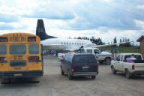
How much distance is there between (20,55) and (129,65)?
7255mm

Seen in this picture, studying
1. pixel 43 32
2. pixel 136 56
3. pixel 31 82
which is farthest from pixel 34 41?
pixel 43 32

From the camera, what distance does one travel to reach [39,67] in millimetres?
15461

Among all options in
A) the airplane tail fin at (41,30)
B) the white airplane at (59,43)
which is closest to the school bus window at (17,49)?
the white airplane at (59,43)

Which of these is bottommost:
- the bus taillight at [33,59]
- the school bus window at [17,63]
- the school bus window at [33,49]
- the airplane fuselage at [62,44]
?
the school bus window at [17,63]

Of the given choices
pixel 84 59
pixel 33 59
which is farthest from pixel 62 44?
pixel 33 59

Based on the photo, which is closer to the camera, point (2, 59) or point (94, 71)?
point (2, 59)

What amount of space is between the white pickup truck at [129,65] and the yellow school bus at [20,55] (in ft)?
20.3

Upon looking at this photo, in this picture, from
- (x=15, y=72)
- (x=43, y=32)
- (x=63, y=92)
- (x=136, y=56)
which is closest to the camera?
(x=63, y=92)

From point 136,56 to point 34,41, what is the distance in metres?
8.79

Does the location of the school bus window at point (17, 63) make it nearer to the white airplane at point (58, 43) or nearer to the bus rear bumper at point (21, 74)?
the bus rear bumper at point (21, 74)

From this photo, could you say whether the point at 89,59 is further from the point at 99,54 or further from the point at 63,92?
the point at 99,54

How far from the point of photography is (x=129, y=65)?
18328mm

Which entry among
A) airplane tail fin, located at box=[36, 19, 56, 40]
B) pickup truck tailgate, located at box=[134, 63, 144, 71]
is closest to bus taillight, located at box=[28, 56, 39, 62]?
pickup truck tailgate, located at box=[134, 63, 144, 71]

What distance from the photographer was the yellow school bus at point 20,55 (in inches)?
599
